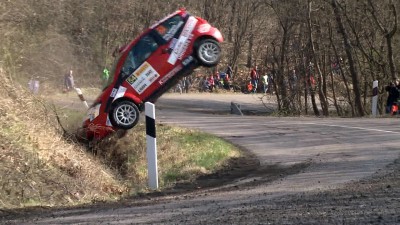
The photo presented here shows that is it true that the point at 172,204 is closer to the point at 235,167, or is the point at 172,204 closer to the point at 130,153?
the point at 235,167

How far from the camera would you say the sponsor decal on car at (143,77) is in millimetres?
14898

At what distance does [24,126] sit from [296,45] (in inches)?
911

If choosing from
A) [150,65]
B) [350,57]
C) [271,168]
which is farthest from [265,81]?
[271,168]

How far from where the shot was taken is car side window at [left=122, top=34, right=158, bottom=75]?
14.9 metres

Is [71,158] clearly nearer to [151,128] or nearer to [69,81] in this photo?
[151,128]

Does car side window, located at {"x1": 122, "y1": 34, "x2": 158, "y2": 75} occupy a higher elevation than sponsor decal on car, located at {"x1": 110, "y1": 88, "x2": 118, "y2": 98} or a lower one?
higher

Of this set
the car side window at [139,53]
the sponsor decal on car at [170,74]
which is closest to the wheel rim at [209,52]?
the sponsor decal on car at [170,74]

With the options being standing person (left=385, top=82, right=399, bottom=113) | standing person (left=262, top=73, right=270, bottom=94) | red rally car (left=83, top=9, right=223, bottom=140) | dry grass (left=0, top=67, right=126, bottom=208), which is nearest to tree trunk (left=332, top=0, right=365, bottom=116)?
standing person (left=385, top=82, right=399, bottom=113)

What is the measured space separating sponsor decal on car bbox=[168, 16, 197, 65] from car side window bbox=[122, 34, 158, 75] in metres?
0.44

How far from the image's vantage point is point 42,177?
9062 millimetres

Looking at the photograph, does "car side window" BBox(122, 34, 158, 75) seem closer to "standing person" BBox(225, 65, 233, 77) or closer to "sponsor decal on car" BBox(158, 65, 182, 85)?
"sponsor decal on car" BBox(158, 65, 182, 85)

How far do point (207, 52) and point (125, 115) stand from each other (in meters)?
2.47

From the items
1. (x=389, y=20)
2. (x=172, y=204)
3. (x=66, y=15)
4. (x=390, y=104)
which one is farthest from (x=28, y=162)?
(x=389, y=20)

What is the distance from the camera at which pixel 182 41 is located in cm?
1536
